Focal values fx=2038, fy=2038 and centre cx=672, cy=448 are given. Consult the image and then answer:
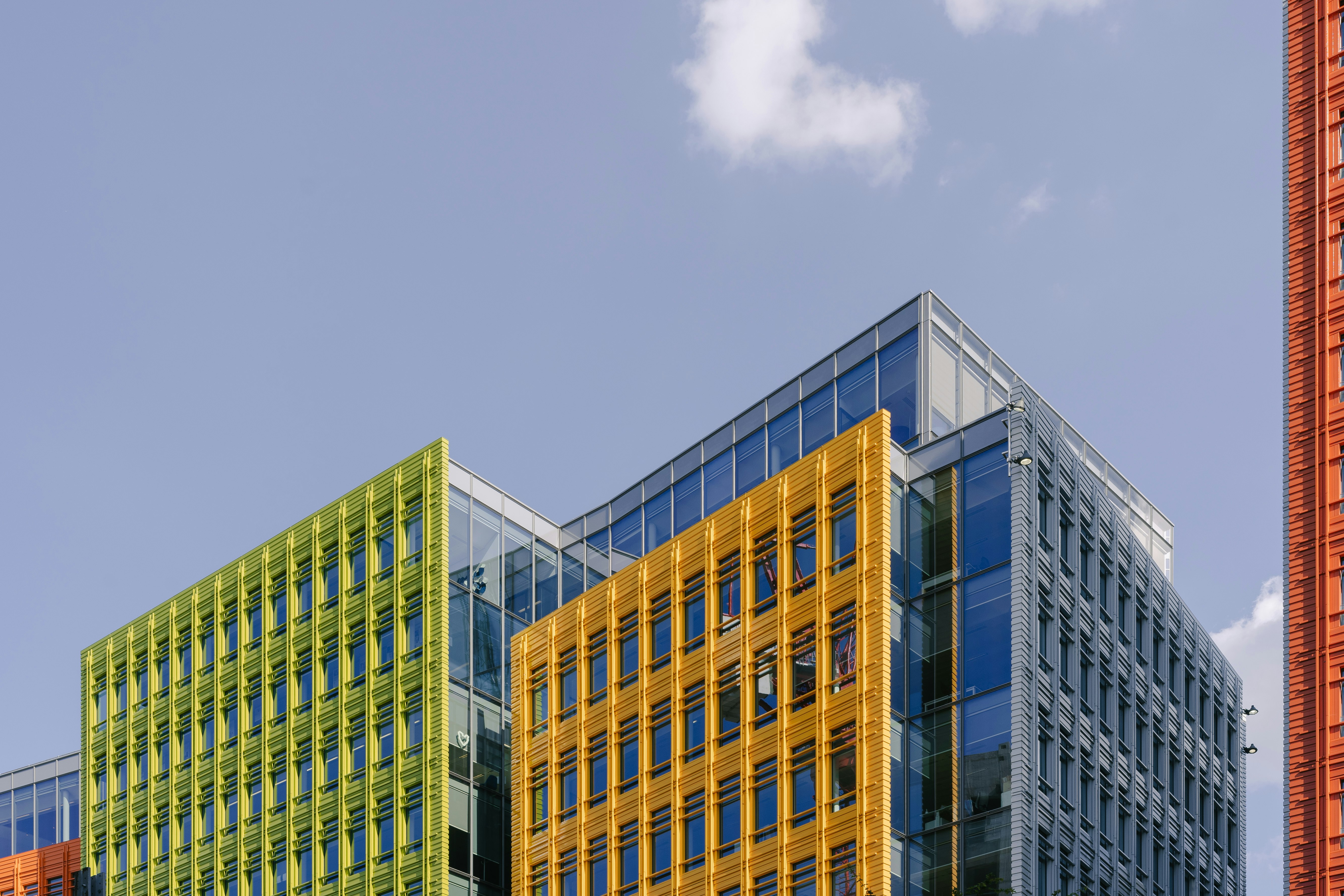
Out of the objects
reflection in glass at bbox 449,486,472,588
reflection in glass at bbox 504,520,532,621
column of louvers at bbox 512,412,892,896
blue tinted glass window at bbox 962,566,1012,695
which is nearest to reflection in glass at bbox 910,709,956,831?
blue tinted glass window at bbox 962,566,1012,695

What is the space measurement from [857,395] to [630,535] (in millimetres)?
13445

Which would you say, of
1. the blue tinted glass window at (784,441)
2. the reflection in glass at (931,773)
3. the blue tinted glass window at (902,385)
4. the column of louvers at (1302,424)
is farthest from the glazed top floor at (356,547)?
the column of louvers at (1302,424)

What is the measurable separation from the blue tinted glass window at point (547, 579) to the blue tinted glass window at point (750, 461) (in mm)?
9416

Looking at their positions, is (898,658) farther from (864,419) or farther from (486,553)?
(486,553)

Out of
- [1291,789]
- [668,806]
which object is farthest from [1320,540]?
[668,806]

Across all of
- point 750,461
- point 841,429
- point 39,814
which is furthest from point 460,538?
point 39,814

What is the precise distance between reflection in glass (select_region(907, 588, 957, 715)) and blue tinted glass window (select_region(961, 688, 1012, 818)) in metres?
1.28

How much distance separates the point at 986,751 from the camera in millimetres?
65625

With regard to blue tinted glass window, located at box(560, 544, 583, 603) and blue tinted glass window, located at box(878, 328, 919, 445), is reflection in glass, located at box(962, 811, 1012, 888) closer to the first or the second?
blue tinted glass window, located at box(878, 328, 919, 445)

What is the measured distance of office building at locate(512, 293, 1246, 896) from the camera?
65.1 meters

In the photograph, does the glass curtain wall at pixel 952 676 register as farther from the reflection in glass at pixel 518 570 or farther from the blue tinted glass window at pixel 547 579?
the blue tinted glass window at pixel 547 579

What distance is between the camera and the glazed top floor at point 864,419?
7525cm

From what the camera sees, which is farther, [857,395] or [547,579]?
[547,579]

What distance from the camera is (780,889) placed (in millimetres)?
65062
